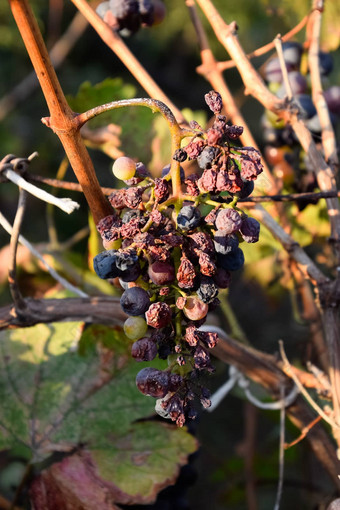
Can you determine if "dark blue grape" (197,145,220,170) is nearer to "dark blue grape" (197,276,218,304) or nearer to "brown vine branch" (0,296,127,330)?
"dark blue grape" (197,276,218,304)

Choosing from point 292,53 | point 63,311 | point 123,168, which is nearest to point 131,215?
point 123,168

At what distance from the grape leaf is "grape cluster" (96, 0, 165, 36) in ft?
1.23

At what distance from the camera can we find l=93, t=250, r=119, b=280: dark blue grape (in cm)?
46

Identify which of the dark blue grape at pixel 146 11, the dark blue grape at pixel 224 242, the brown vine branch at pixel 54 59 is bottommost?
the dark blue grape at pixel 224 242

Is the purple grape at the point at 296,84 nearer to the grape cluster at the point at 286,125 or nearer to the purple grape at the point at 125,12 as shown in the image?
the grape cluster at the point at 286,125

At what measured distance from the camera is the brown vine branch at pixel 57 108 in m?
0.43

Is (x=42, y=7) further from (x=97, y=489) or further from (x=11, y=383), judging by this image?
(x=97, y=489)

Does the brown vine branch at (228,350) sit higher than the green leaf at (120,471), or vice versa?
the brown vine branch at (228,350)

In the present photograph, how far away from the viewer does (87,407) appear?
2.29ft

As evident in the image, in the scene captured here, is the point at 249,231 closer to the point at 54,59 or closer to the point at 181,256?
the point at 181,256

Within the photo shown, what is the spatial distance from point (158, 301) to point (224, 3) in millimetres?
1110

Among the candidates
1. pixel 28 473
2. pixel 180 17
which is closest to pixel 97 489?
pixel 28 473

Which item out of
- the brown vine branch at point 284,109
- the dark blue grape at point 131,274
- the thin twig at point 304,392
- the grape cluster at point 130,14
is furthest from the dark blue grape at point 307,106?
the dark blue grape at point 131,274

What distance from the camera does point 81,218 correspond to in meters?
1.49
